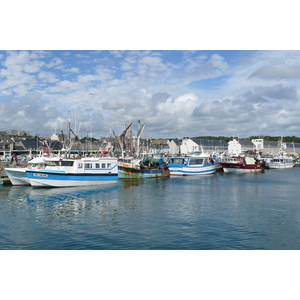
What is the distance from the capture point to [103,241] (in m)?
18.0

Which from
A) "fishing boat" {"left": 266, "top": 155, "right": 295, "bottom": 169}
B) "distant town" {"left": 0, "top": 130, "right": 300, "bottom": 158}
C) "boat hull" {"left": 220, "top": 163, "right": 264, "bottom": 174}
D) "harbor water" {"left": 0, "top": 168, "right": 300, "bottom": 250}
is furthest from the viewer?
"distant town" {"left": 0, "top": 130, "right": 300, "bottom": 158}

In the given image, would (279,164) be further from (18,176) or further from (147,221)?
(147,221)

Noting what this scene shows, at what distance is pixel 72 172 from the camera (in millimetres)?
41688

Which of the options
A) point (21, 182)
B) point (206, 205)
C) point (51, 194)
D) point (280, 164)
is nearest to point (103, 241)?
point (206, 205)

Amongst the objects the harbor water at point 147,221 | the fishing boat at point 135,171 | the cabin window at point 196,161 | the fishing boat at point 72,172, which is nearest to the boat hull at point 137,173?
the fishing boat at point 135,171

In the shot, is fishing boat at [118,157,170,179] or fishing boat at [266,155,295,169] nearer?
fishing boat at [118,157,170,179]

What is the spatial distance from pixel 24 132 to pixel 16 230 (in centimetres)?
14912

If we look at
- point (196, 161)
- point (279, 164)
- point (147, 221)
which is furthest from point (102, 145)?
point (147, 221)

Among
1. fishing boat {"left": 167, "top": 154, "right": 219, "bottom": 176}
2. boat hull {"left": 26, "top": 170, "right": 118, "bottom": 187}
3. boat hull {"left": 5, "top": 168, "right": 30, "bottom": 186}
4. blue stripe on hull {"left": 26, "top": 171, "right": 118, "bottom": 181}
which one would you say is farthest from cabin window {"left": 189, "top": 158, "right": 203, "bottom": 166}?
boat hull {"left": 5, "top": 168, "right": 30, "bottom": 186}

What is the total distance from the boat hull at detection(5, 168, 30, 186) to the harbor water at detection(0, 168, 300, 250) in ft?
20.3

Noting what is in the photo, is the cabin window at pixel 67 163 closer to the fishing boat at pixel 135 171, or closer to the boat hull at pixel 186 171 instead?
the fishing boat at pixel 135 171

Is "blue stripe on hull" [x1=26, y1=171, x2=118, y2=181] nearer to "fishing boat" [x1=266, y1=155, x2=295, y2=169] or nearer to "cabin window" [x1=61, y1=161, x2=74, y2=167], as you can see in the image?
"cabin window" [x1=61, y1=161, x2=74, y2=167]

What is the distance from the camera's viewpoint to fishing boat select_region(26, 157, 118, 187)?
1592 inches

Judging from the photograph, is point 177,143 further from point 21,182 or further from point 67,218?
point 67,218
